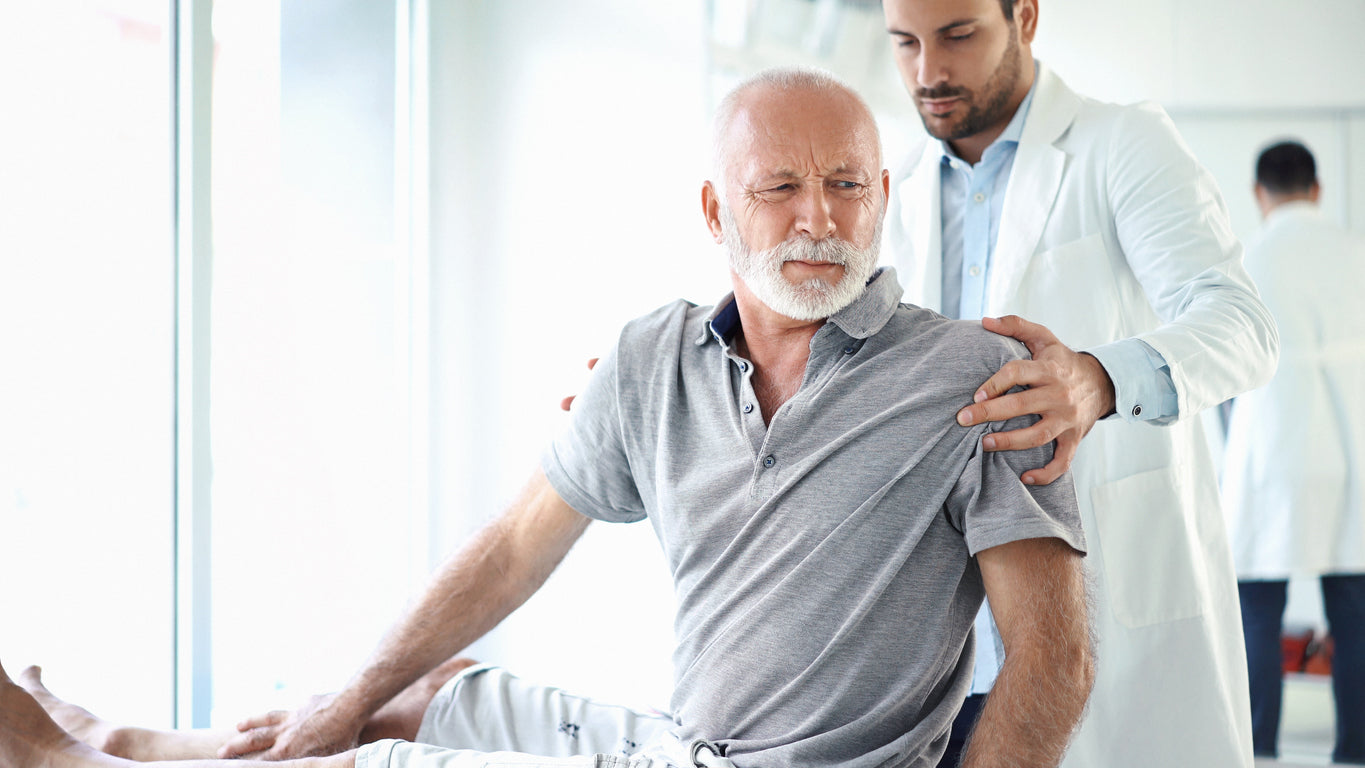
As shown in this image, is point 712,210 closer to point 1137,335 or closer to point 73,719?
point 1137,335

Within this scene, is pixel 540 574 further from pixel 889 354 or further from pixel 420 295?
pixel 420 295

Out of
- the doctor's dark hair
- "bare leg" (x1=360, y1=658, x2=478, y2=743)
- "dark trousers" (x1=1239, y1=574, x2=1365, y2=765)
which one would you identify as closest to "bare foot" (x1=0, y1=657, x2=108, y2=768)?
"bare leg" (x1=360, y1=658, x2=478, y2=743)

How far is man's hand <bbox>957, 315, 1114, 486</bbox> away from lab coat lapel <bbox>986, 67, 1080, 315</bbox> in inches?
16.6

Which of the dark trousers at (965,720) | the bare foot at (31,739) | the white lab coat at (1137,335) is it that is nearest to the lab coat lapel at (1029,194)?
the white lab coat at (1137,335)

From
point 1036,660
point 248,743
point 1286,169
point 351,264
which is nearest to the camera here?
point 1036,660

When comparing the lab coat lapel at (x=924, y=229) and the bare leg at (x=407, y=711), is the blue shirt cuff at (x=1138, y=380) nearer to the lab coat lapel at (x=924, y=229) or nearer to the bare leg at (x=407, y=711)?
the lab coat lapel at (x=924, y=229)

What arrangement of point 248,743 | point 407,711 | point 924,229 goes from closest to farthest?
point 248,743 → point 407,711 → point 924,229

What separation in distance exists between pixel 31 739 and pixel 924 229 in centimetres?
147

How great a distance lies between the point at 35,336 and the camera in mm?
1890

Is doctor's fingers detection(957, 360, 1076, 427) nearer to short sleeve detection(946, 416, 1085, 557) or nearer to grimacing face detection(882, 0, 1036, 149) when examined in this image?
short sleeve detection(946, 416, 1085, 557)

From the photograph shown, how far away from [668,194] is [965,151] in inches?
60.0

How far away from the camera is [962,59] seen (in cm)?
165

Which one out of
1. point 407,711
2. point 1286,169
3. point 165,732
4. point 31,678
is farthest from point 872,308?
point 1286,169

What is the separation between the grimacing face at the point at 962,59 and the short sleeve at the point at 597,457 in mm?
696
